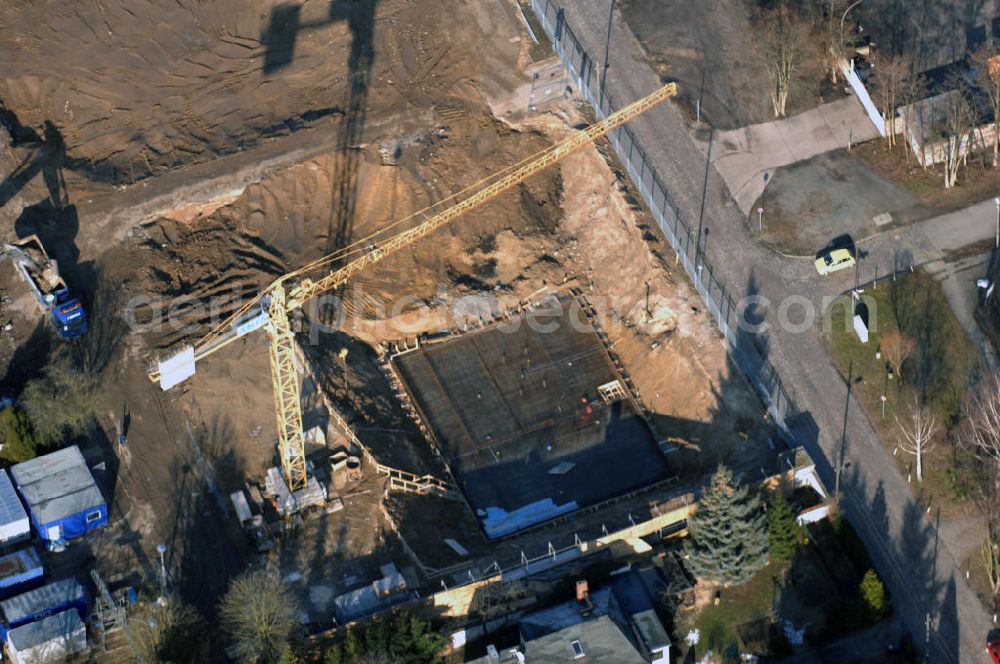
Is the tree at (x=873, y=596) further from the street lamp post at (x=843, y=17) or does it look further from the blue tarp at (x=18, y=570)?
the blue tarp at (x=18, y=570)

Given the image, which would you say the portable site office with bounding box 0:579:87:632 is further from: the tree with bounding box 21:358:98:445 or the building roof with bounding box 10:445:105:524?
the tree with bounding box 21:358:98:445

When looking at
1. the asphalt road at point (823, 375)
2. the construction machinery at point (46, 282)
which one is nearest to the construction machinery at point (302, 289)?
the asphalt road at point (823, 375)

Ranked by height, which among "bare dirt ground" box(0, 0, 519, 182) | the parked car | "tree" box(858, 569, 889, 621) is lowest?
the parked car

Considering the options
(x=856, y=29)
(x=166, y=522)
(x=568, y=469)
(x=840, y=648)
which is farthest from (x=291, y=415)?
(x=856, y=29)

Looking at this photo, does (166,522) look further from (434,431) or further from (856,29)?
(856,29)

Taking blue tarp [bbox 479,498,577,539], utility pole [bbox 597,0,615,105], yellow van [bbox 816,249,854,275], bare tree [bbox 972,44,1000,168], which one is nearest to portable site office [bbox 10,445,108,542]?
blue tarp [bbox 479,498,577,539]

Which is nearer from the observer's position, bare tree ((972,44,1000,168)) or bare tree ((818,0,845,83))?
bare tree ((972,44,1000,168))
